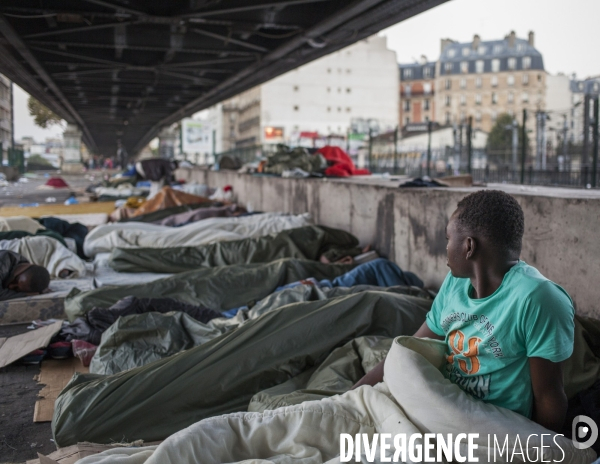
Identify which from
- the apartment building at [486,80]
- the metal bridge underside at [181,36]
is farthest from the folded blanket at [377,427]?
the apartment building at [486,80]

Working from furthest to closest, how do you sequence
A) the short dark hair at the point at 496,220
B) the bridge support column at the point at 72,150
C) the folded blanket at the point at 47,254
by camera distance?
the bridge support column at the point at 72,150 < the folded blanket at the point at 47,254 < the short dark hair at the point at 496,220

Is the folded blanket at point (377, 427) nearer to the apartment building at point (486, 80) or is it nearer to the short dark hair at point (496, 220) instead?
the short dark hair at point (496, 220)

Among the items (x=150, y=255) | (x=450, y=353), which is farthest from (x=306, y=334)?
(x=150, y=255)

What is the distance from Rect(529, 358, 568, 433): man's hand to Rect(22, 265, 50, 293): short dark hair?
445 centimetres

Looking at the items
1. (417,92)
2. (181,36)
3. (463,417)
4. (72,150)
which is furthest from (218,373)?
(417,92)

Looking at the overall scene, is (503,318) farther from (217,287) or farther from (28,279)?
(28,279)

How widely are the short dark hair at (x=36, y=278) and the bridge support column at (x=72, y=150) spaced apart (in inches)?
1368

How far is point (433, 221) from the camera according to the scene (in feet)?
17.5

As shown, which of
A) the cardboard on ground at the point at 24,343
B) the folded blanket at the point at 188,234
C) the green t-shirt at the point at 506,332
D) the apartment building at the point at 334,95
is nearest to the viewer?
the green t-shirt at the point at 506,332

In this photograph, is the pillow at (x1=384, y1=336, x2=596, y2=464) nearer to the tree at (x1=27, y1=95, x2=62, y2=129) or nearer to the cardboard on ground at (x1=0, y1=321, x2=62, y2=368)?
the cardboard on ground at (x1=0, y1=321, x2=62, y2=368)

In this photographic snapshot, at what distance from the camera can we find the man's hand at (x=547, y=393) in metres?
1.96

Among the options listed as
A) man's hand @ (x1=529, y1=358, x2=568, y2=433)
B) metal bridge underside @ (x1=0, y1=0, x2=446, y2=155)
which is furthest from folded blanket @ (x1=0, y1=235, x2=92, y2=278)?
man's hand @ (x1=529, y1=358, x2=568, y2=433)

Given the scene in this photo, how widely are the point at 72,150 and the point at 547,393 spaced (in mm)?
39852

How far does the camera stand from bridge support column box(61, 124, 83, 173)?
124 ft
